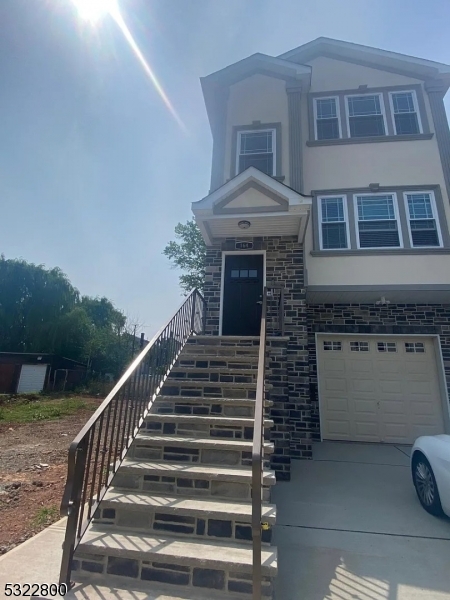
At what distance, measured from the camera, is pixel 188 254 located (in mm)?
17359

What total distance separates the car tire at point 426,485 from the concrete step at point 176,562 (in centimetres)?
225

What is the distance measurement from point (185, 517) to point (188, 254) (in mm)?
15369

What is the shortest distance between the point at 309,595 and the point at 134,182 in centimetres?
899

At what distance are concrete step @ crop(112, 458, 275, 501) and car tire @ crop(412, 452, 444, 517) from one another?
1.96 m

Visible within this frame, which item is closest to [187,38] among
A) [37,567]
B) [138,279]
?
[37,567]

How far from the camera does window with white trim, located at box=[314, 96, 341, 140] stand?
8055 mm

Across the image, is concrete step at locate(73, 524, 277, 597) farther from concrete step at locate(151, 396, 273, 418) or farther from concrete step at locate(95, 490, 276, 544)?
concrete step at locate(151, 396, 273, 418)

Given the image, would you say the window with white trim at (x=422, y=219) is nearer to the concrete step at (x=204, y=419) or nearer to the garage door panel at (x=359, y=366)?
the garage door panel at (x=359, y=366)

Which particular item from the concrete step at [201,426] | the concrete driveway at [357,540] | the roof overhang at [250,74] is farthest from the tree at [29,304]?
the concrete driveway at [357,540]

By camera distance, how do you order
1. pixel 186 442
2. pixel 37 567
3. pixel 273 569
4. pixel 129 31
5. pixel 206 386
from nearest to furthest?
1. pixel 273 569
2. pixel 37 567
3. pixel 186 442
4. pixel 206 386
5. pixel 129 31

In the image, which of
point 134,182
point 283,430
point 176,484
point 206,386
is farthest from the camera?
point 134,182

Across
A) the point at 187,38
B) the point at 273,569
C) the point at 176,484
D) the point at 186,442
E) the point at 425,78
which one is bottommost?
the point at 273,569

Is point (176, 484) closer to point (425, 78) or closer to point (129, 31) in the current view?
point (129, 31)

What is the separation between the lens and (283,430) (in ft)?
15.9
